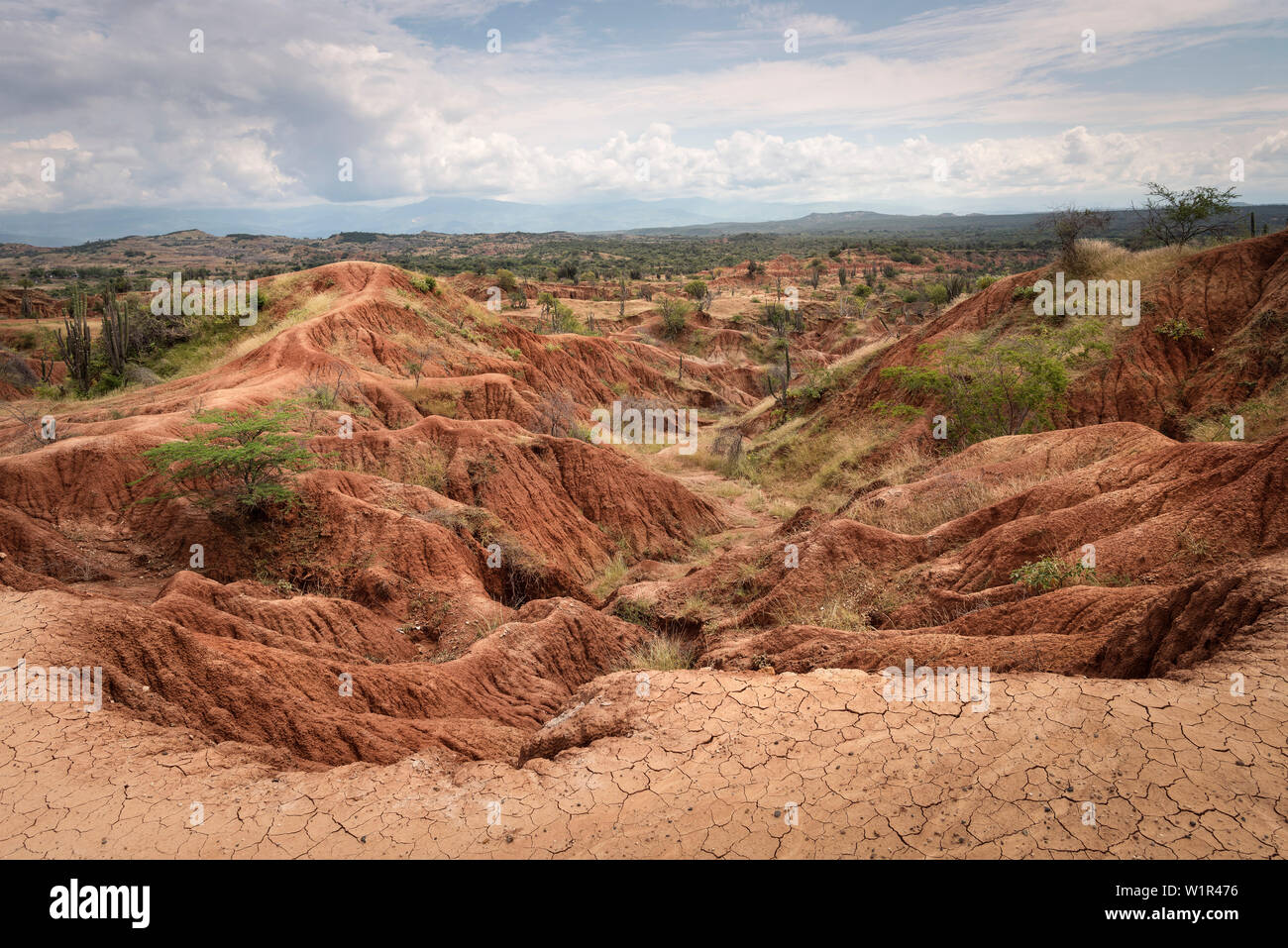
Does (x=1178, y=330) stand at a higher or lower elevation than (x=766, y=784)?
higher

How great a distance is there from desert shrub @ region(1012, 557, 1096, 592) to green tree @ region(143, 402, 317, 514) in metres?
12.6

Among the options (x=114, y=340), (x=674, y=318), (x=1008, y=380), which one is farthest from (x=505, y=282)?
(x=1008, y=380)

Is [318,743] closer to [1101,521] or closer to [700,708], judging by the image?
[700,708]

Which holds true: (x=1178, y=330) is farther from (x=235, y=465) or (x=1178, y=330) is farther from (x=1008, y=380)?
(x=235, y=465)

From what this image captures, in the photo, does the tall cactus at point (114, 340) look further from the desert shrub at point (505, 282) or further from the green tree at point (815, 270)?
the green tree at point (815, 270)

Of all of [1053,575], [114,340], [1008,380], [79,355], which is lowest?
[1053,575]

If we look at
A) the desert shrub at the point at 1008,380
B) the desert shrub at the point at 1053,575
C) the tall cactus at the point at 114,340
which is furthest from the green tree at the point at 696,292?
the desert shrub at the point at 1053,575

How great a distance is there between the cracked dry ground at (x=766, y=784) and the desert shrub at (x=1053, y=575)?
83.2 inches

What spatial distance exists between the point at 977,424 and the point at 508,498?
13.0 metres

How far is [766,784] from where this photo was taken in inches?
185

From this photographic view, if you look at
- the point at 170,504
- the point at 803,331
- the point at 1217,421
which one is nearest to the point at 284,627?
the point at 170,504

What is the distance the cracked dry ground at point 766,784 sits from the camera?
3.91 metres

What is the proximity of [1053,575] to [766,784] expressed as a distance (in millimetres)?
4307

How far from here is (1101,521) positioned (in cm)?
793
